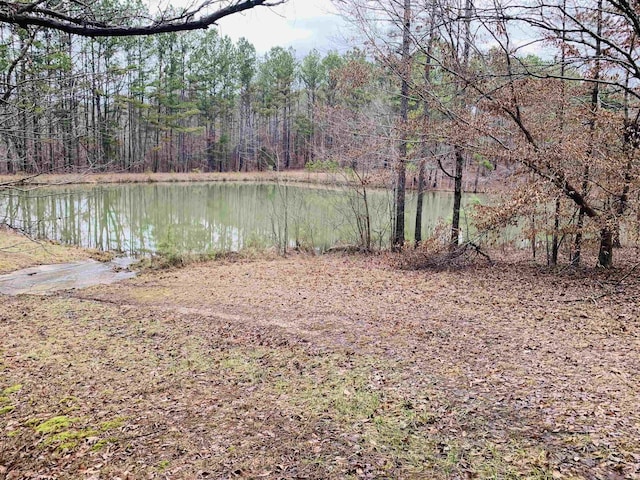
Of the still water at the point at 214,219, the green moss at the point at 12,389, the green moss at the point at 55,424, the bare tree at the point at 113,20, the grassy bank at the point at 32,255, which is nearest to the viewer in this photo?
the bare tree at the point at 113,20

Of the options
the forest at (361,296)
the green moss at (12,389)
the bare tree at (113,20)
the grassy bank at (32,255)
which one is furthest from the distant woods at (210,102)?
the bare tree at (113,20)

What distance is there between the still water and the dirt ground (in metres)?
4.76

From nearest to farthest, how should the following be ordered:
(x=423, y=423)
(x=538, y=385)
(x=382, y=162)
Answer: (x=423, y=423) < (x=538, y=385) < (x=382, y=162)

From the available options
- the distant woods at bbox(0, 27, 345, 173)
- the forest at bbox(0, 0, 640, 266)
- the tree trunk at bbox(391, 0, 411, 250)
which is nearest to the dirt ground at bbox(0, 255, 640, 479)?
the forest at bbox(0, 0, 640, 266)

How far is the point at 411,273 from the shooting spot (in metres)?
9.95

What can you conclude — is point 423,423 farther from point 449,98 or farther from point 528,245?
point 528,245

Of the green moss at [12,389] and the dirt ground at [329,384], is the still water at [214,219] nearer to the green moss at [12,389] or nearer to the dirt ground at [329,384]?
the dirt ground at [329,384]

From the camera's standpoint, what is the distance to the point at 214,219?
1869 cm

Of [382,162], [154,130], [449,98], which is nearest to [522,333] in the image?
[449,98]

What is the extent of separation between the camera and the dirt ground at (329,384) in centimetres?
306

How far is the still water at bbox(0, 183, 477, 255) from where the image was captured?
45.6ft

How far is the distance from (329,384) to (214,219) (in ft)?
49.9

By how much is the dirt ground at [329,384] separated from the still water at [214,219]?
4764mm

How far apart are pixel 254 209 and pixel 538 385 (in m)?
18.0
